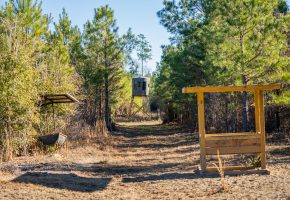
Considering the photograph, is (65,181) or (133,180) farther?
(133,180)

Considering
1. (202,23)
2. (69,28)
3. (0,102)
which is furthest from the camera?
(69,28)

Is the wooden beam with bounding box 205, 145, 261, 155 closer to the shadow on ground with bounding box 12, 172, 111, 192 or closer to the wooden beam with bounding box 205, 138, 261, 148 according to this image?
the wooden beam with bounding box 205, 138, 261, 148

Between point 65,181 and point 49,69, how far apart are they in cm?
1192

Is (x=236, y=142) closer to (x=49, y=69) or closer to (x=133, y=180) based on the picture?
(x=133, y=180)

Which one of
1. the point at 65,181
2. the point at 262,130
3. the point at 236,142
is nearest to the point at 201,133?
the point at 236,142

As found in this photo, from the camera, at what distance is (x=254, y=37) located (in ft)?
48.9

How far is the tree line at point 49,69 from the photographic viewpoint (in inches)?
584

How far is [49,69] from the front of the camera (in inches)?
824

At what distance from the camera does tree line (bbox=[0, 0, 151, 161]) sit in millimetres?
14828

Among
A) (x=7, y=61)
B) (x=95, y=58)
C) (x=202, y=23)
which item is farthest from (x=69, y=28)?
(x=7, y=61)

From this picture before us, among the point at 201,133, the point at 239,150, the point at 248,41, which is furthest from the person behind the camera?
the point at 248,41

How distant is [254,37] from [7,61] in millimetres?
8463

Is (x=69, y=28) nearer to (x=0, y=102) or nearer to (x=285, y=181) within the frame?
(x=0, y=102)

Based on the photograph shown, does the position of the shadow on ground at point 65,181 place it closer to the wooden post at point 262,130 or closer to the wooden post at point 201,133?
the wooden post at point 201,133
